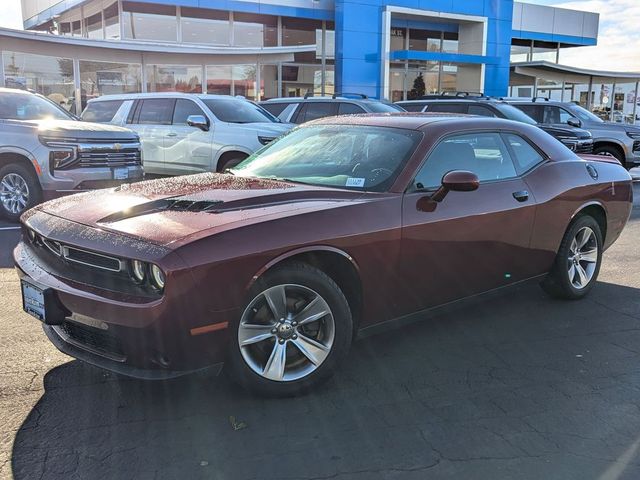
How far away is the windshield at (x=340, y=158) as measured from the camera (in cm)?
401

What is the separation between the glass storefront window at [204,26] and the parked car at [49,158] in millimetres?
18651

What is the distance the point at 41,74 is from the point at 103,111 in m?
9.11

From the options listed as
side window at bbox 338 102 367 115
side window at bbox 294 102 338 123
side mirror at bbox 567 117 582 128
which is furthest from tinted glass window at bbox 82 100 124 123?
side mirror at bbox 567 117 582 128

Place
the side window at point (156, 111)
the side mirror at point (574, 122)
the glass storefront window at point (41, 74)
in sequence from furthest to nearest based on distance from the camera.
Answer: the glass storefront window at point (41, 74) < the side mirror at point (574, 122) < the side window at point (156, 111)

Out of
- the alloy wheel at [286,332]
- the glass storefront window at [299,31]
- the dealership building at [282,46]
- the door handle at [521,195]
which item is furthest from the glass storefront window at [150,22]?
the alloy wheel at [286,332]

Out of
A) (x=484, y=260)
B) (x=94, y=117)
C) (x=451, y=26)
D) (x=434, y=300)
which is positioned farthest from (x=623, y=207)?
(x=451, y=26)

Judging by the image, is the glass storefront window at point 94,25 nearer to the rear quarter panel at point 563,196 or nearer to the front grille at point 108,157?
the front grille at point 108,157

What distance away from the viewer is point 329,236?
11.1 feet

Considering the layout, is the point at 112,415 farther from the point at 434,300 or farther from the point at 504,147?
the point at 504,147

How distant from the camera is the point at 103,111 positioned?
11.5 m

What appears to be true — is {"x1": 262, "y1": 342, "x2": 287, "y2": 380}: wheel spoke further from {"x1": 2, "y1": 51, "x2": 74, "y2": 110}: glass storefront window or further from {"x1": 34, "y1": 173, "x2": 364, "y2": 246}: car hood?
{"x1": 2, "y1": 51, "x2": 74, "y2": 110}: glass storefront window

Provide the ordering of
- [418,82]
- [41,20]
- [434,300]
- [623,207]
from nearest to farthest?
[434,300] → [623,207] → [418,82] → [41,20]

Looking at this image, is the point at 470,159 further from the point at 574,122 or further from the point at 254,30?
the point at 254,30

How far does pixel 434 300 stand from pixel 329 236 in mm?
1073
